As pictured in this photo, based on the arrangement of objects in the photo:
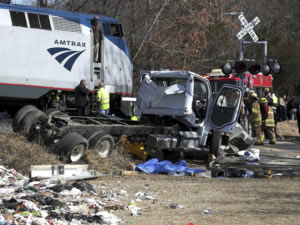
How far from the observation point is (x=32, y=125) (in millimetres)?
12852

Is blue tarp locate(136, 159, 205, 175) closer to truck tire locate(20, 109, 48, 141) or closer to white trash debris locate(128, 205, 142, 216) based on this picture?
truck tire locate(20, 109, 48, 141)

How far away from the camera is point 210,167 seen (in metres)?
13.9

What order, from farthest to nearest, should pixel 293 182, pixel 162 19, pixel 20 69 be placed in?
pixel 162 19
pixel 20 69
pixel 293 182

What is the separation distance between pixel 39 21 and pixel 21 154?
8.26 m

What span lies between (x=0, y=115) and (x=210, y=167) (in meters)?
8.38

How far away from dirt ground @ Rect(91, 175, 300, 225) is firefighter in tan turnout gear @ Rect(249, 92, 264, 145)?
8016 millimetres

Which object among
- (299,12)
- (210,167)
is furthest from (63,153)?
(299,12)

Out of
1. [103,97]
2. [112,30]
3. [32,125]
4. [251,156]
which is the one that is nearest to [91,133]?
[32,125]

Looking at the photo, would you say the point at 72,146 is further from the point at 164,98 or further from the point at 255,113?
Answer: the point at 255,113

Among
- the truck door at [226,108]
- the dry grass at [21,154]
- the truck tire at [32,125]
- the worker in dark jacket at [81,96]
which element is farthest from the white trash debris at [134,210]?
the worker in dark jacket at [81,96]

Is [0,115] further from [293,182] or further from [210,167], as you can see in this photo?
[293,182]

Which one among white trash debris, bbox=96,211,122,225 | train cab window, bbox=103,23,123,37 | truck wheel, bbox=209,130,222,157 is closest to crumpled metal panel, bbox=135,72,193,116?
truck wheel, bbox=209,130,222,157

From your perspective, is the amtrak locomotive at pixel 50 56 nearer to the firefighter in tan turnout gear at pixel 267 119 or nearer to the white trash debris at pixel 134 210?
the firefighter in tan turnout gear at pixel 267 119

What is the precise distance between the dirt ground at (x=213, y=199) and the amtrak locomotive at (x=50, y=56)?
7.90 m
